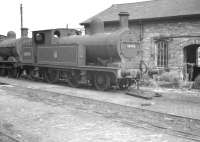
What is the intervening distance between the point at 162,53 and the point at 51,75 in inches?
262

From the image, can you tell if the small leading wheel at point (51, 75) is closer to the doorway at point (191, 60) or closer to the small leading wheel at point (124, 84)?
the small leading wheel at point (124, 84)

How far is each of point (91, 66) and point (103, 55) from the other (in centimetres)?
74

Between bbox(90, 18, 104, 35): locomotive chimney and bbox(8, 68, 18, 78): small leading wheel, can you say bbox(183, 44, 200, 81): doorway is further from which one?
bbox(8, 68, 18, 78): small leading wheel

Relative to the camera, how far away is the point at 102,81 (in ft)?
46.5

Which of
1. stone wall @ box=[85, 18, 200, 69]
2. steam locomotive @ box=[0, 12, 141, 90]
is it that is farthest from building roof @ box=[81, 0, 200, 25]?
steam locomotive @ box=[0, 12, 141, 90]

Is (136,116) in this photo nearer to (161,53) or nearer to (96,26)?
(96,26)

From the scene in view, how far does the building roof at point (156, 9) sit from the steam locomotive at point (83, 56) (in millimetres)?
4624

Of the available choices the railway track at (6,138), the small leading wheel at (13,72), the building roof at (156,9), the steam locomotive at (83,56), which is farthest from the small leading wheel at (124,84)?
the small leading wheel at (13,72)

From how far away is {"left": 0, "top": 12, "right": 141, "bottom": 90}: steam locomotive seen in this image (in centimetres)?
1357

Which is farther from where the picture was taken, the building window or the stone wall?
the building window

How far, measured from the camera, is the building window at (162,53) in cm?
1863

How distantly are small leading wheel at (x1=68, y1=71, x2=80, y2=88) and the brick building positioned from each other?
498 cm

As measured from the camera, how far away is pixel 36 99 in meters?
11.6

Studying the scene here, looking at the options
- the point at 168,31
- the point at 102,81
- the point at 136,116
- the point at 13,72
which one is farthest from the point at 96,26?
the point at 13,72
